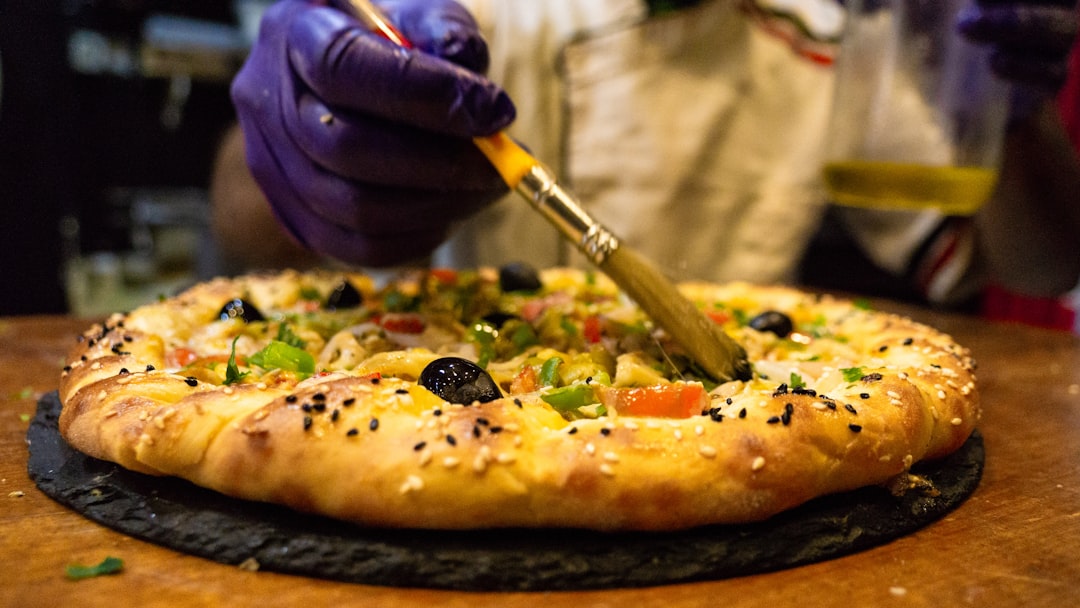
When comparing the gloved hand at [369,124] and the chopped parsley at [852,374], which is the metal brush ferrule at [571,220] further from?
the chopped parsley at [852,374]

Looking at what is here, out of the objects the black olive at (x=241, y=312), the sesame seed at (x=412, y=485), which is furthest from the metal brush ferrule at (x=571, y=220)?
the black olive at (x=241, y=312)

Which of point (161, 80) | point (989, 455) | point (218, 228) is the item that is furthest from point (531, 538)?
point (161, 80)

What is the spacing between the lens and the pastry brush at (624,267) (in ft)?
8.18

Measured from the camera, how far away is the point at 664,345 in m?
2.76

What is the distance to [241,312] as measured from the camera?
9.96 feet

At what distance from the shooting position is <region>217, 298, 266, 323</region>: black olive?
3.03 m

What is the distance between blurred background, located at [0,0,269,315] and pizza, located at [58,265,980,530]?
14.3ft

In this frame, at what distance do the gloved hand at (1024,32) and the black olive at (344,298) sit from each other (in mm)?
3373

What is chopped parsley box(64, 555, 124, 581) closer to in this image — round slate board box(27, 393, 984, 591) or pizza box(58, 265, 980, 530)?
round slate board box(27, 393, 984, 591)

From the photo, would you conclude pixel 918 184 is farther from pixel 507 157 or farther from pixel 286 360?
pixel 286 360

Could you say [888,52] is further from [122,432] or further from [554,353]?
[122,432]

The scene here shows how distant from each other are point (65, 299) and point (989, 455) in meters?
6.30

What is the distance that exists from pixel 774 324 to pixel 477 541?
71.7 inches

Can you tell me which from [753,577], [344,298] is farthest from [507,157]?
[753,577]
